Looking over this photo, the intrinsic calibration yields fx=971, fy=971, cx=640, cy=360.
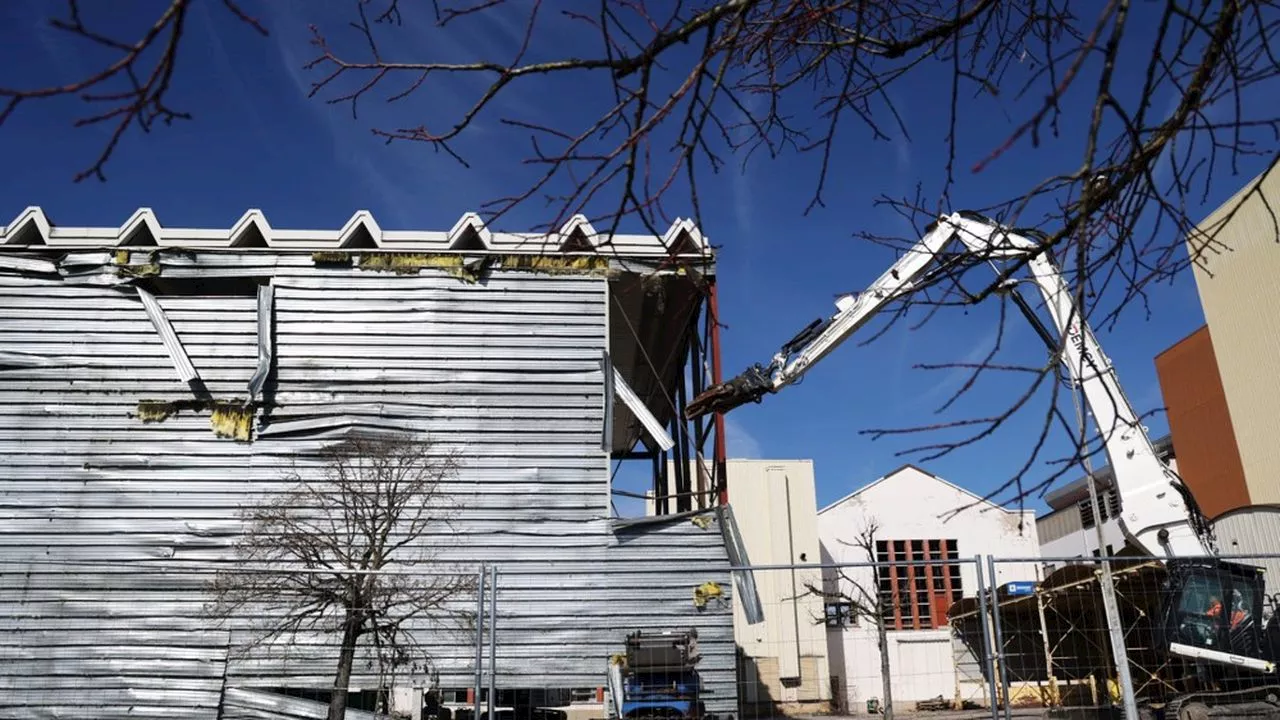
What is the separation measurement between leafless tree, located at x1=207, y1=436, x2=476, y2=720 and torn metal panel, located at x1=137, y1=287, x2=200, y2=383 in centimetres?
210

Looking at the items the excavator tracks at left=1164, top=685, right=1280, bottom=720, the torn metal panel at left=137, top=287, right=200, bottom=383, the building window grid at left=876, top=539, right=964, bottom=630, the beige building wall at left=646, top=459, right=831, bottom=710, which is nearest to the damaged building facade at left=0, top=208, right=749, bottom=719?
the torn metal panel at left=137, top=287, right=200, bottom=383

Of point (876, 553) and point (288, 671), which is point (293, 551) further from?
point (876, 553)

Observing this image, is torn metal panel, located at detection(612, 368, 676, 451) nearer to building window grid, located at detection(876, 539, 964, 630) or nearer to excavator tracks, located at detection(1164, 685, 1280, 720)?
excavator tracks, located at detection(1164, 685, 1280, 720)

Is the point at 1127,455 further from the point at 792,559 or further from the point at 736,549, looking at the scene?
the point at 792,559

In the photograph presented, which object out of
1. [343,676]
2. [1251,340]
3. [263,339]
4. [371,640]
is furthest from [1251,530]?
[263,339]

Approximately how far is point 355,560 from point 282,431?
2.22 m

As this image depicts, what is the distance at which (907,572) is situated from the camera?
129ft

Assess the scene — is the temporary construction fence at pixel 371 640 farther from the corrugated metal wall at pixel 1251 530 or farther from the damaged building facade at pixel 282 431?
the corrugated metal wall at pixel 1251 530

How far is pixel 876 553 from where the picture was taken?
40844 millimetres

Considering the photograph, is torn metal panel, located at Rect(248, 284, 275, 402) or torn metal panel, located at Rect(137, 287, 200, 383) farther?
torn metal panel, located at Rect(137, 287, 200, 383)

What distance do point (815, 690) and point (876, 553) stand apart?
8.34m

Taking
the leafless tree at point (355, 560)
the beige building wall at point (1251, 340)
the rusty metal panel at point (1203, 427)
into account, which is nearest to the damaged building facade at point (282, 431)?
the leafless tree at point (355, 560)

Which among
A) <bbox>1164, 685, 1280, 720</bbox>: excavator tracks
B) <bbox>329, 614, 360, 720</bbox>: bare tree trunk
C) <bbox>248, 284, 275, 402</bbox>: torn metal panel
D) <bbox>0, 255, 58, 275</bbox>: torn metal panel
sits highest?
<bbox>0, 255, 58, 275</bbox>: torn metal panel

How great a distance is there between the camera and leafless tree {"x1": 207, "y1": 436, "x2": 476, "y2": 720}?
12016 millimetres
